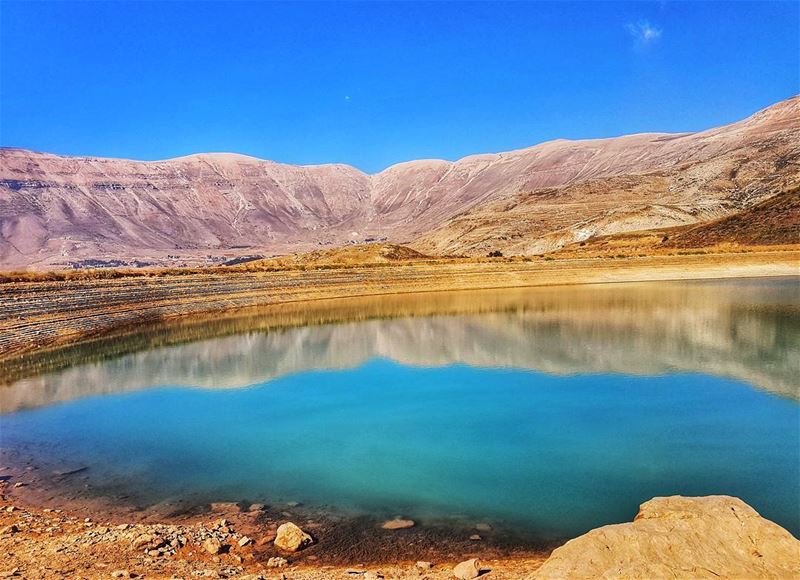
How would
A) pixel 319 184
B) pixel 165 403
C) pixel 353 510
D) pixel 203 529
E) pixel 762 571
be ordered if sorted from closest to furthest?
pixel 762 571 < pixel 203 529 < pixel 353 510 < pixel 165 403 < pixel 319 184

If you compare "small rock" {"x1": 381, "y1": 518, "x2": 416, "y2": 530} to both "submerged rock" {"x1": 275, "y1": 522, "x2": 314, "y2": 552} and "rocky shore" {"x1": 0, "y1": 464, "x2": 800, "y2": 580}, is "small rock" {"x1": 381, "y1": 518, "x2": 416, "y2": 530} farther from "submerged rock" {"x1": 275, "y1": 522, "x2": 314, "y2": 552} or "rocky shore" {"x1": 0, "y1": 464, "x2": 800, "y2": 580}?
"submerged rock" {"x1": 275, "y1": 522, "x2": 314, "y2": 552}

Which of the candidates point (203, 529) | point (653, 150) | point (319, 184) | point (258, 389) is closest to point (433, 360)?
point (258, 389)

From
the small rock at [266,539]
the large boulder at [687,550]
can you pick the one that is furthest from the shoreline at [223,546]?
the large boulder at [687,550]

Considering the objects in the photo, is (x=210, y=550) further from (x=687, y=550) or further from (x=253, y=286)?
(x=253, y=286)

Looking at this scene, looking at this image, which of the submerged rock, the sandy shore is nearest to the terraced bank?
the sandy shore

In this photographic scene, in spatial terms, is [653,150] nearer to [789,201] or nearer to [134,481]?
[789,201]

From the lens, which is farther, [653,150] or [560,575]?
[653,150]

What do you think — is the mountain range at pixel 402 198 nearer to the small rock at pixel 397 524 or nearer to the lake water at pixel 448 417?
the lake water at pixel 448 417
